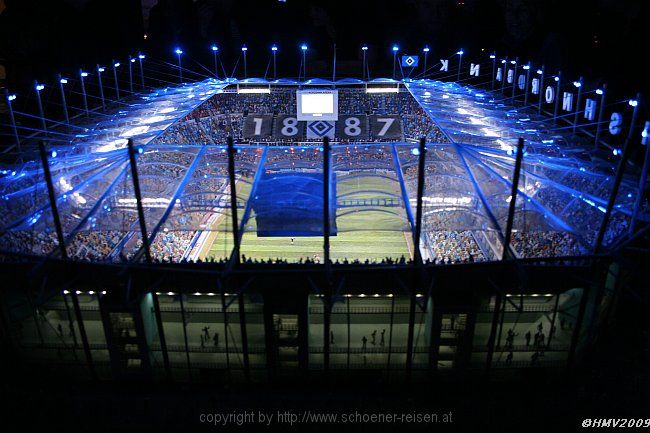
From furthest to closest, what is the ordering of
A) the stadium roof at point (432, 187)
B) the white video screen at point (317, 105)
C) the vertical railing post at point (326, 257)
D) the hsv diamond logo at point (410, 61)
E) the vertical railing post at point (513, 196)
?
the hsv diamond logo at point (410, 61) → the white video screen at point (317, 105) → the stadium roof at point (432, 187) → the vertical railing post at point (513, 196) → the vertical railing post at point (326, 257)

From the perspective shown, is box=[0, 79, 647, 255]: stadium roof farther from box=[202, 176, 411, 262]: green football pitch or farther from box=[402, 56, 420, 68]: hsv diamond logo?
box=[402, 56, 420, 68]: hsv diamond logo

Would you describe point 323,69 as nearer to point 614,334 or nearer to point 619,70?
point 619,70

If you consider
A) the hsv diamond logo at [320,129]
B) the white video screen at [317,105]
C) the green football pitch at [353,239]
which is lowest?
the green football pitch at [353,239]

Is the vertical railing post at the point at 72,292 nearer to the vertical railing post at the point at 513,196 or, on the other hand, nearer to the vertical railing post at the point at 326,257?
the vertical railing post at the point at 326,257

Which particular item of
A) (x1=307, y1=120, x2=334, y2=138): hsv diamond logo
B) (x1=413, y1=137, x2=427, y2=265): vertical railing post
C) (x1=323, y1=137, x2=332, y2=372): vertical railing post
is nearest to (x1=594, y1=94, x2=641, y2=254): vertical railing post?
(x1=413, y1=137, x2=427, y2=265): vertical railing post

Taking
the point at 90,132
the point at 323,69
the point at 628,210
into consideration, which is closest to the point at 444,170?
the point at 628,210

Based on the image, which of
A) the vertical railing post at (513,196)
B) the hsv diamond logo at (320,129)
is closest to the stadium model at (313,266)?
the vertical railing post at (513,196)

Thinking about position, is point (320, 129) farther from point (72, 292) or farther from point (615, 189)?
point (615, 189)
